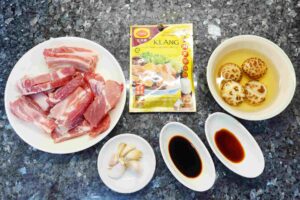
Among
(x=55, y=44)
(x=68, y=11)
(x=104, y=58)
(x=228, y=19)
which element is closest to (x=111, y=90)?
(x=104, y=58)

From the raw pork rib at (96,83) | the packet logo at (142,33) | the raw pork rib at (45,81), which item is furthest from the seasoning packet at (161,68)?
the raw pork rib at (45,81)

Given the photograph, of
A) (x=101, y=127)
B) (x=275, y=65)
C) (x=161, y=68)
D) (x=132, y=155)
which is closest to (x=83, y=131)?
(x=101, y=127)

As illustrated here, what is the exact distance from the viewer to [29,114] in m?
1.09

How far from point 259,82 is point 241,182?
1.06 feet

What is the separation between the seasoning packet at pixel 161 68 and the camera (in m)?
1.15

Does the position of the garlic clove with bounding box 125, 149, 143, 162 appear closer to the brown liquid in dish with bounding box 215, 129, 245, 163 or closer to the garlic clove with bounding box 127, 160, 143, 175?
the garlic clove with bounding box 127, 160, 143, 175

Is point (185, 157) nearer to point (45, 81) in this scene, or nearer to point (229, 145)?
point (229, 145)

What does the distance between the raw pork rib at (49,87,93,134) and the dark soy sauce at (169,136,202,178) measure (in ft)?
0.97

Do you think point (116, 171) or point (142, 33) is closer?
point (116, 171)

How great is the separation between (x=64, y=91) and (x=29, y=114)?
0.41ft

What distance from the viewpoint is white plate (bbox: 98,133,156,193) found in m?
1.08

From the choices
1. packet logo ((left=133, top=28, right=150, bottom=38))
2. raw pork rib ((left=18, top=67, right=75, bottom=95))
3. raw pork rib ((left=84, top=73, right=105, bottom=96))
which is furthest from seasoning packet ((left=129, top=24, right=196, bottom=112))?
raw pork rib ((left=18, top=67, right=75, bottom=95))

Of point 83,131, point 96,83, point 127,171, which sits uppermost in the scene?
point 96,83

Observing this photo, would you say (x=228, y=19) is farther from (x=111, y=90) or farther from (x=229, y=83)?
(x=111, y=90)
